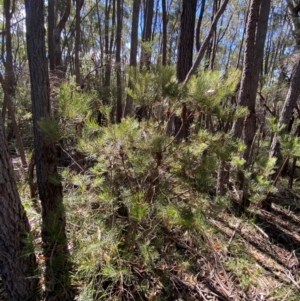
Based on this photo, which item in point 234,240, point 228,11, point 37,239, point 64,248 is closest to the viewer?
point 64,248

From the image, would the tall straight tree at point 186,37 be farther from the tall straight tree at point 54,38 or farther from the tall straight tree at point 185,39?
the tall straight tree at point 54,38

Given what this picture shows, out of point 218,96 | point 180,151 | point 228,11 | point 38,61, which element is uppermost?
point 228,11

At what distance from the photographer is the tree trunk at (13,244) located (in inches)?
61.8

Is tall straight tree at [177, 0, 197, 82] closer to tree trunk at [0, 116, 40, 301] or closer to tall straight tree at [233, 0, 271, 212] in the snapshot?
tall straight tree at [233, 0, 271, 212]

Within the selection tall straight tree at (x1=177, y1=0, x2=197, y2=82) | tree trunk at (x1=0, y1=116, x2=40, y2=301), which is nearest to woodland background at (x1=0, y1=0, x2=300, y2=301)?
tree trunk at (x1=0, y1=116, x2=40, y2=301)

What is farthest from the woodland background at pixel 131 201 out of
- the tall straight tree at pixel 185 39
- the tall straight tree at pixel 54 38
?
the tall straight tree at pixel 54 38

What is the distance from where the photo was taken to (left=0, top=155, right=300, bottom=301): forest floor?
203cm

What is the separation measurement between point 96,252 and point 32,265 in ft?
1.78

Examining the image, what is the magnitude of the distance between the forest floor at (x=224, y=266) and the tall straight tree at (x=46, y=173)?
0.54 ft

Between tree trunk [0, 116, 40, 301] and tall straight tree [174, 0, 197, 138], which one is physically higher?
tall straight tree [174, 0, 197, 138]

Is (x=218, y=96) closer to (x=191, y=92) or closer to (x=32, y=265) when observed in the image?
(x=191, y=92)

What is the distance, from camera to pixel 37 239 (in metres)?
2.13

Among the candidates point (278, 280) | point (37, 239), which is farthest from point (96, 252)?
point (278, 280)

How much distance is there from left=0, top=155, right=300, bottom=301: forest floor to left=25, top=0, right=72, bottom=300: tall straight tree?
17 centimetres
